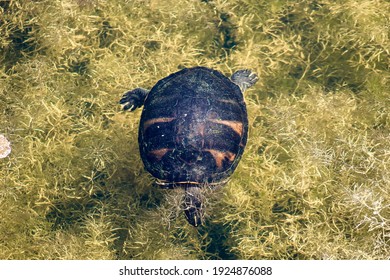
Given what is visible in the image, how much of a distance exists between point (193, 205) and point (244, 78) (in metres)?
2.00

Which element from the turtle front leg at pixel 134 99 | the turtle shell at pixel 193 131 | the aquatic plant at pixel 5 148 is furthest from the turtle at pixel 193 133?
the aquatic plant at pixel 5 148

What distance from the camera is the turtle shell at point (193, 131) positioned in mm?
4445

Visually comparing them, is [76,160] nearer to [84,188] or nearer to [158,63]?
[84,188]

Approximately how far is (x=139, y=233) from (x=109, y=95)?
200 centimetres

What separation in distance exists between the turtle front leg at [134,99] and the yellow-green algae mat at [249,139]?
0.14 metres

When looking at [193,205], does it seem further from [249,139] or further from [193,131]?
[249,139]

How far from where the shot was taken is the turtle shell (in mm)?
4445

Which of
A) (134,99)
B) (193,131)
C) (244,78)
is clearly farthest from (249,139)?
(134,99)

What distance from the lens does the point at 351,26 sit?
5695 millimetres

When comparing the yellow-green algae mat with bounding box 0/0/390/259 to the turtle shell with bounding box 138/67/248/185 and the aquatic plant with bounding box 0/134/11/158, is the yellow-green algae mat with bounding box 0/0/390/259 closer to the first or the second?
the aquatic plant with bounding box 0/134/11/158
